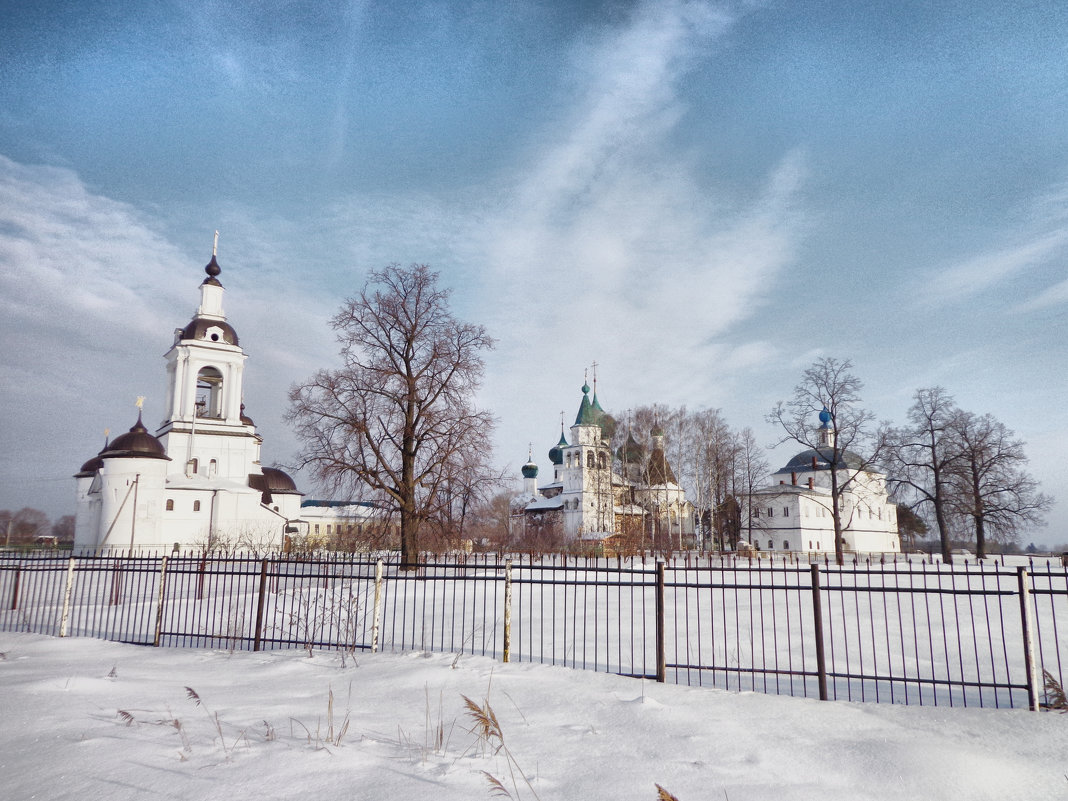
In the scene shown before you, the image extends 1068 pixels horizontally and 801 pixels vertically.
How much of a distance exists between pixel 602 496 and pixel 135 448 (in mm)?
32374

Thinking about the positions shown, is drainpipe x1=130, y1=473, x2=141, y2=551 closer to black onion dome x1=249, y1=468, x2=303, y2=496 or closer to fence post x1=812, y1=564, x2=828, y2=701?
black onion dome x1=249, y1=468, x2=303, y2=496

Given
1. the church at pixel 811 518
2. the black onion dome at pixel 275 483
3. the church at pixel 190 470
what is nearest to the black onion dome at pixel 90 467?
the church at pixel 190 470

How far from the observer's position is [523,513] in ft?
247

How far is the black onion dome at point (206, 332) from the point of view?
47.2m

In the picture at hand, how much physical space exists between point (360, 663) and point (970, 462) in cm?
4005

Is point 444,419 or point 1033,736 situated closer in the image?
point 1033,736

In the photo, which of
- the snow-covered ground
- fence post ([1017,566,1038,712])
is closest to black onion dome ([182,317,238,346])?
the snow-covered ground

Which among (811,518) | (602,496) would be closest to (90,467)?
(602,496)

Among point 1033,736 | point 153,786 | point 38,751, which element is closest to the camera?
point 153,786

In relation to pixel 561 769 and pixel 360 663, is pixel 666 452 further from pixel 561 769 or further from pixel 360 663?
pixel 561 769

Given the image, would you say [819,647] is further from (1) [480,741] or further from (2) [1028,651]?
(1) [480,741]

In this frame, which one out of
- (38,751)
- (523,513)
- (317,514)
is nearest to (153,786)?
(38,751)

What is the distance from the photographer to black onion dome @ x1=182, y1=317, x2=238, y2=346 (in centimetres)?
4722

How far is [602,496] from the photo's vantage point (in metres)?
54.1
